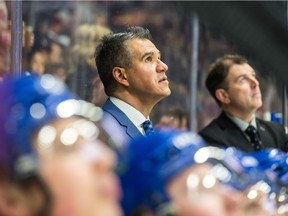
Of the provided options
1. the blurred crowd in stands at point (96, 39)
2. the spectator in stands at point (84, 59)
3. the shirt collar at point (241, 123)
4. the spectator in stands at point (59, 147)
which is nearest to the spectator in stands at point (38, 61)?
the blurred crowd in stands at point (96, 39)

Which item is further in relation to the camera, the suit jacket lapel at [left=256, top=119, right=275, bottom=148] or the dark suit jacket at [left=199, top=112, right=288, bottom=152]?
the suit jacket lapel at [left=256, top=119, right=275, bottom=148]

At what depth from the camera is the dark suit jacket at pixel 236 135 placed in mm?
2982

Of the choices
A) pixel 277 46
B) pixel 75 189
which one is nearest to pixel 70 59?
pixel 277 46

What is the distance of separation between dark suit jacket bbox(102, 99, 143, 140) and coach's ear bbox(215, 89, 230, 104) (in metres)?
0.92

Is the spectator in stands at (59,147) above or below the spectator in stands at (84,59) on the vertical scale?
above

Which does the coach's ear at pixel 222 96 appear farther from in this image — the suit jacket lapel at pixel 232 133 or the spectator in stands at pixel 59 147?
the spectator in stands at pixel 59 147

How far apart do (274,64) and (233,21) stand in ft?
0.55

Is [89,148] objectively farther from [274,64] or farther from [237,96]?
[237,96]

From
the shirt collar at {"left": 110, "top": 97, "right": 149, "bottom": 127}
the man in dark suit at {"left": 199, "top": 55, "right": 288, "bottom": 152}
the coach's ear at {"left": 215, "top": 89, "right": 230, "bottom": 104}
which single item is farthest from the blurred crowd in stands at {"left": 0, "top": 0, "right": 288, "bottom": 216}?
the coach's ear at {"left": 215, "top": 89, "right": 230, "bottom": 104}

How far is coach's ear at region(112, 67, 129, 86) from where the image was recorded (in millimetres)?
2751

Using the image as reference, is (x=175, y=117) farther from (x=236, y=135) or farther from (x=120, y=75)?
(x=120, y=75)

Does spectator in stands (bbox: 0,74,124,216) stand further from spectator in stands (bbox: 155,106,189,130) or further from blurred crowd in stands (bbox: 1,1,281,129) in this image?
spectator in stands (bbox: 155,106,189,130)

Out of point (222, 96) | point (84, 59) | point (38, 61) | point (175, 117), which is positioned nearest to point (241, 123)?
point (222, 96)

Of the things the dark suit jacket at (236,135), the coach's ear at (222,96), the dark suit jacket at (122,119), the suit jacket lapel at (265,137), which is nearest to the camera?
the dark suit jacket at (122,119)
